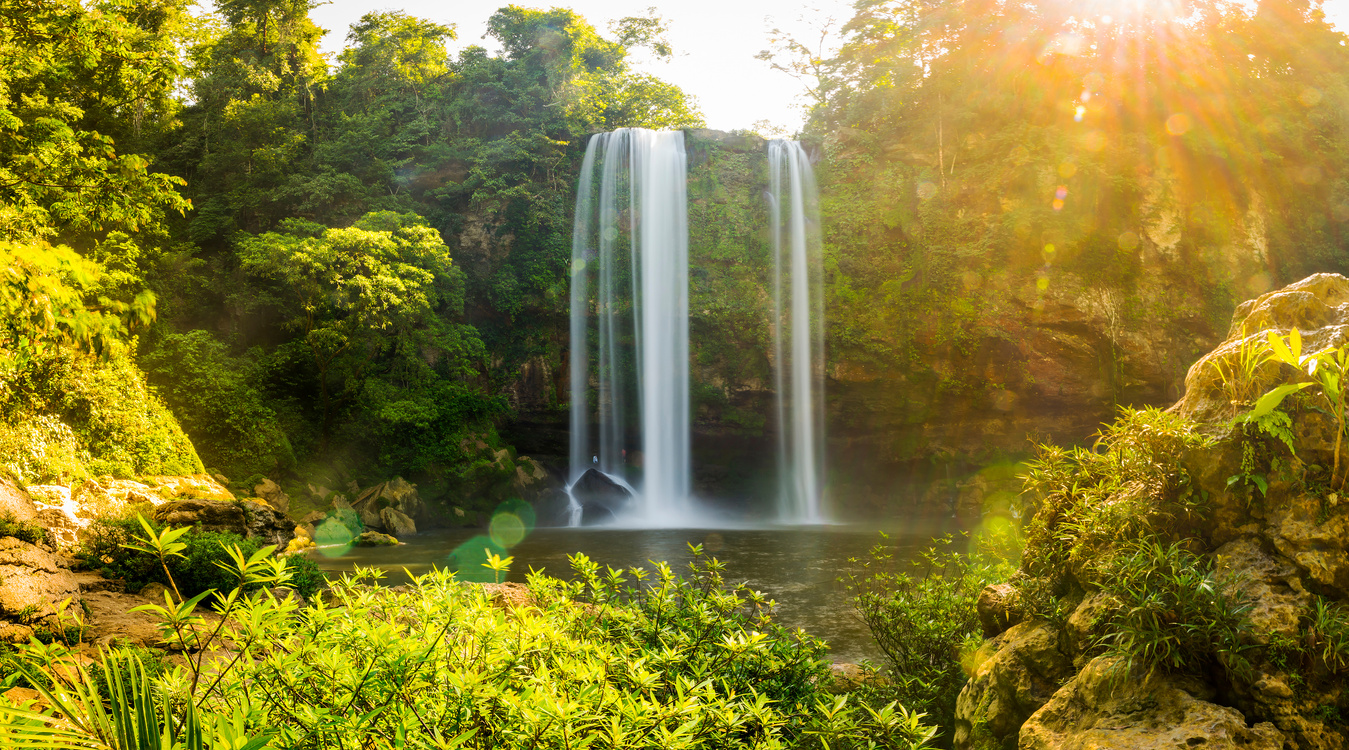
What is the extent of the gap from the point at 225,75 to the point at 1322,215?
136 feet

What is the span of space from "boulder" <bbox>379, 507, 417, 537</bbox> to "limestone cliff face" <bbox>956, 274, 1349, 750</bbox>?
18.1 m

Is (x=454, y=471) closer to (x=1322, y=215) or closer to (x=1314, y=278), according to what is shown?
(x=1314, y=278)

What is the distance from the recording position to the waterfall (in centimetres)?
2438

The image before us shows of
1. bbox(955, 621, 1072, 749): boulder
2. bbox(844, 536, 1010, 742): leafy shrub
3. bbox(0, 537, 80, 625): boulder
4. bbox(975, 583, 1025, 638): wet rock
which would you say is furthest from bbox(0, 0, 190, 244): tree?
bbox(955, 621, 1072, 749): boulder

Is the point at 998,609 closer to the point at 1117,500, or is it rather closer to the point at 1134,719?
the point at 1117,500

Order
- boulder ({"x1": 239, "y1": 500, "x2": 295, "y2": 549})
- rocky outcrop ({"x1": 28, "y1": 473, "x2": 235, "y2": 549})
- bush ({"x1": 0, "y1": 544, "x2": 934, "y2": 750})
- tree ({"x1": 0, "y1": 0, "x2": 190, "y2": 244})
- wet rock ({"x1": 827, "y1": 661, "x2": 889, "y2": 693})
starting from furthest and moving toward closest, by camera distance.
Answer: boulder ({"x1": 239, "y1": 500, "x2": 295, "y2": 549}) < tree ({"x1": 0, "y1": 0, "x2": 190, "y2": 244}) < rocky outcrop ({"x1": 28, "y1": 473, "x2": 235, "y2": 549}) < wet rock ({"x1": 827, "y1": 661, "x2": 889, "y2": 693}) < bush ({"x1": 0, "y1": 544, "x2": 934, "y2": 750})

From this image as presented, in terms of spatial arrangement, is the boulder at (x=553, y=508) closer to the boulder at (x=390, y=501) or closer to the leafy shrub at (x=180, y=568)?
the boulder at (x=390, y=501)

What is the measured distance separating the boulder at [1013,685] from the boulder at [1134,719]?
16.7 inches

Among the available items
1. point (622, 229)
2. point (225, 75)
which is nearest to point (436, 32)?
point (225, 75)

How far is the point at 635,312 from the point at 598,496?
6.65m

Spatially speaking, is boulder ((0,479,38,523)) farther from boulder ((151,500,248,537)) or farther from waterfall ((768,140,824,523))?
waterfall ((768,140,824,523))

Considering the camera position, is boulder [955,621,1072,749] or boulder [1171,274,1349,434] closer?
boulder [1171,274,1349,434]

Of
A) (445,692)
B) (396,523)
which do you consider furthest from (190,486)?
(445,692)

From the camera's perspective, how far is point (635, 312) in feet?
82.2
